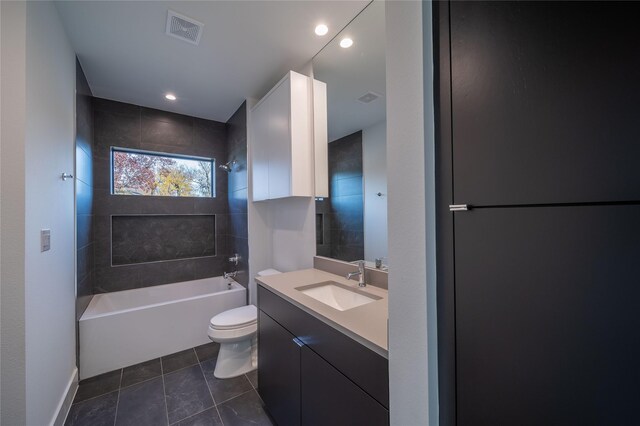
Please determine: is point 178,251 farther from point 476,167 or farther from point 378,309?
point 476,167

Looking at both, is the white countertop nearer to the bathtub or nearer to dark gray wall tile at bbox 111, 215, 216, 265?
the bathtub

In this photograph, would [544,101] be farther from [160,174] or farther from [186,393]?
[160,174]

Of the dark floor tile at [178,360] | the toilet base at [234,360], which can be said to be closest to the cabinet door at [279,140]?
the toilet base at [234,360]

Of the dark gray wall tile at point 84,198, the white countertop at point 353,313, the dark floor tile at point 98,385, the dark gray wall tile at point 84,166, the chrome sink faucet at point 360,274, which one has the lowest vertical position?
the dark floor tile at point 98,385

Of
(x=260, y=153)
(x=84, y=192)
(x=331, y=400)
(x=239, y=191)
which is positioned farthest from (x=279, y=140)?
(x=84, y=192)

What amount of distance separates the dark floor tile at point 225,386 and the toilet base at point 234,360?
0.14 ft

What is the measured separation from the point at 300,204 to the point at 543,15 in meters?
1.91

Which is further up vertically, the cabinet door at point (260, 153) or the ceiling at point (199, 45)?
the ceiling at point (199, 45)

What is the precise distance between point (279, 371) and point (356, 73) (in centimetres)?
207

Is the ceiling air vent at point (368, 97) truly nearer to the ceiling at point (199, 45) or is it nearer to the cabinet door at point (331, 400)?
the ceiling at point (199, 45)

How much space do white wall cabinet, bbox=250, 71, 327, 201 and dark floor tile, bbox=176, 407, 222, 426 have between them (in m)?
1.65

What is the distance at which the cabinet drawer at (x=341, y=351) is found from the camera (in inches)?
32.5

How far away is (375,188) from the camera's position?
63.4 inches

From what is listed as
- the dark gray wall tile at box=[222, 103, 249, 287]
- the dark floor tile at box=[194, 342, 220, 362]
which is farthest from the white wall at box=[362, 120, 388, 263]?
the dark floor tile at box=[194, 342, 220, 362]
